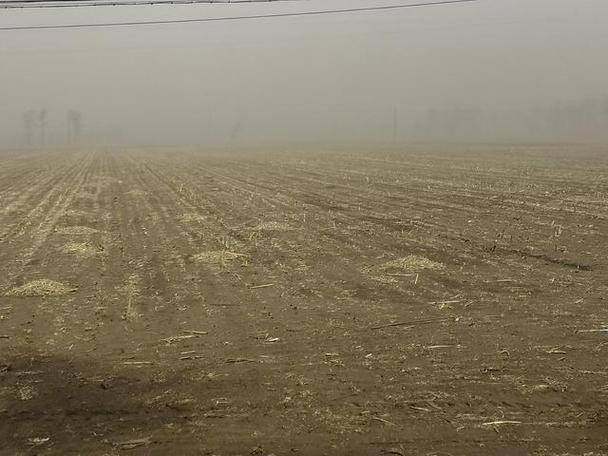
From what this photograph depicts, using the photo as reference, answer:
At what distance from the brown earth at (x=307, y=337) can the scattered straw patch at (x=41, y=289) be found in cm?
3

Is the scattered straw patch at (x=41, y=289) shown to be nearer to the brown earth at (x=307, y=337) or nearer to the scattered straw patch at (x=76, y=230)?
the brown earth at (x=307, y=337)

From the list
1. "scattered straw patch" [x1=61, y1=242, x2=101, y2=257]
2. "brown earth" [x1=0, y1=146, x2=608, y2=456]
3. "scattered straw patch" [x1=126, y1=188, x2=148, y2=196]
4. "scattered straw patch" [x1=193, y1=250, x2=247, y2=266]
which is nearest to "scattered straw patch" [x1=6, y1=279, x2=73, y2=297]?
"brown earth" [x1=0, y1=146, x2=608, y2=456]

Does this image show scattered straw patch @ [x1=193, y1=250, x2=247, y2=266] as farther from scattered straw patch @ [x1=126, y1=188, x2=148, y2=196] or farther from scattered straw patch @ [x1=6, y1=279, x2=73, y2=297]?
scattered straw patch @ [x1=126, y1=188, x2=148, y2=196]

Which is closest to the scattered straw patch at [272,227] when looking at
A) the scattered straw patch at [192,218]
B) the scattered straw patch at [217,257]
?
the scattered straw patch at [192,218]

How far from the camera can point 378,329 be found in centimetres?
677

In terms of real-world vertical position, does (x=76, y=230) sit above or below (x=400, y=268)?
above

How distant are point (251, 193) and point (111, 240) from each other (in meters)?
9.59

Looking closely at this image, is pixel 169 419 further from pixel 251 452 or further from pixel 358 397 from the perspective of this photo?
pixel 358 397

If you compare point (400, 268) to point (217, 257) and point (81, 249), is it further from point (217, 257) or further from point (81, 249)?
point (81, 249)

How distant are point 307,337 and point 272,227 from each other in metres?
7.67

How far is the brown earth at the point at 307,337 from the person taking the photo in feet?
14.6

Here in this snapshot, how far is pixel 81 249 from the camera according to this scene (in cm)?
1163

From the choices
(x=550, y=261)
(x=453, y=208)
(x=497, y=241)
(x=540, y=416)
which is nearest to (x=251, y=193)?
(x=453, y=208)

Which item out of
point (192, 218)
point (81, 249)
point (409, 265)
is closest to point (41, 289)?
point (81, 249)
